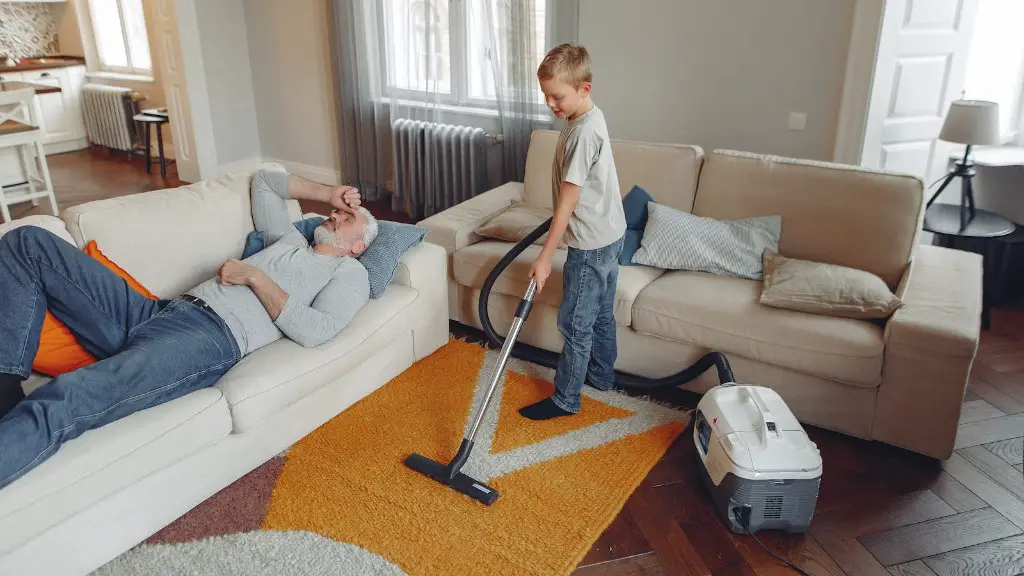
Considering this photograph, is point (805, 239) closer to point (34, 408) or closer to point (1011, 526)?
point (1011, 526)

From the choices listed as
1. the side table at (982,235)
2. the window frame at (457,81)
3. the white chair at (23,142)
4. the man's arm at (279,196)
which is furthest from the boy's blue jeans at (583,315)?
the white chair at (23,142)

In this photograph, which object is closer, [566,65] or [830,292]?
[566,65]

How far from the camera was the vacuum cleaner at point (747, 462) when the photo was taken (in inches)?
73.9

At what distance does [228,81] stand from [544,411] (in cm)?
Result: 418

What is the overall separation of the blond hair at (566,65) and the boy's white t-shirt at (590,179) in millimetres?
137

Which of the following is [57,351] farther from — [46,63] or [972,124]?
[46,63]

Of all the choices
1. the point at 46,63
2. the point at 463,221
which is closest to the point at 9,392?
the point at 463,221

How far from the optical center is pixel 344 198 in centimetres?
249

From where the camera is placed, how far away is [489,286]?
2.63 metres

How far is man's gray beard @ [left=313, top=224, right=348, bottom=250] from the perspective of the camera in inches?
97.8

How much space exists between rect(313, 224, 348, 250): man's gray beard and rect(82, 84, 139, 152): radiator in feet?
15.4

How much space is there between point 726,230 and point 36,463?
2279 mm

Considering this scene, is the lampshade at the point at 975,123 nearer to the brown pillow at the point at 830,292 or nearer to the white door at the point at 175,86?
the brown pillow at the point at 830,292

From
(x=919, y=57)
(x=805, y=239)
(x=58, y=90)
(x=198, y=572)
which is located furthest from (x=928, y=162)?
(x=58, y=90)
